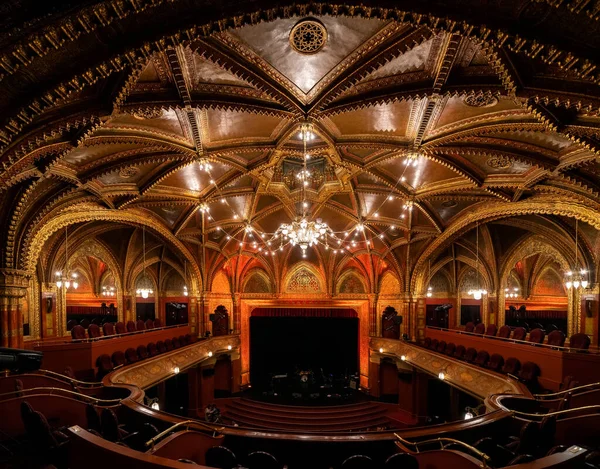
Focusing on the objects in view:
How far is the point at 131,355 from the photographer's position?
13.5 metres

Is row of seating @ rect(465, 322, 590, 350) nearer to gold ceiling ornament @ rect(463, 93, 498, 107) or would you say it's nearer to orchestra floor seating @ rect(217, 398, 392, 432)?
orchestra floor seating @ rect(217, 398, 392, 432)

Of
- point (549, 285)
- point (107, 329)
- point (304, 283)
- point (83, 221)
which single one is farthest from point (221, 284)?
point (549, 285)

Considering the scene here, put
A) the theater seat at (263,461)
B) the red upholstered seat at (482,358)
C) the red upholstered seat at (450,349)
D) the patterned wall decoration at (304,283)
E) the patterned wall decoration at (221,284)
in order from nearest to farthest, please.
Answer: the theater seat at (263,461) → the red upholstered seat at (482,358) → the red upholstered seat at (450,349) → the patterned wall decoration at (221,284) → the patterned wall decoration at (304,283)

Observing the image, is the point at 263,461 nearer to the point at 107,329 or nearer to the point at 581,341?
the point at 581,341

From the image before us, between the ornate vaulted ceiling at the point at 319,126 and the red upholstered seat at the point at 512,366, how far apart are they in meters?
4.96

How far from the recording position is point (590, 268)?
13664 millimetres

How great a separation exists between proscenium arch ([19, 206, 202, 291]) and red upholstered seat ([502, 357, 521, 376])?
14.3 m

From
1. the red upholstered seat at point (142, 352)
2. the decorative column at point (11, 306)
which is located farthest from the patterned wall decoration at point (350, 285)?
the decorative column at point (11, 306)

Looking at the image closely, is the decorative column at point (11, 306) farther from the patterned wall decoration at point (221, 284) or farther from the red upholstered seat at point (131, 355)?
the patterned wall decoration at point (221, 284)

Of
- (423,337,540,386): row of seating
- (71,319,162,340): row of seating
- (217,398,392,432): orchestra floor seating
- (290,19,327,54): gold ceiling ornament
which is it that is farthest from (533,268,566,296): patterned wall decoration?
(71,319,162,340): row of seating

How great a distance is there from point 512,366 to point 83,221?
53.4 ft

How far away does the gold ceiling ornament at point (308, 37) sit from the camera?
18.3ft

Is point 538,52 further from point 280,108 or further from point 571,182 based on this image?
point 571,182

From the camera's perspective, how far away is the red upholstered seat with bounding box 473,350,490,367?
13.0 m
